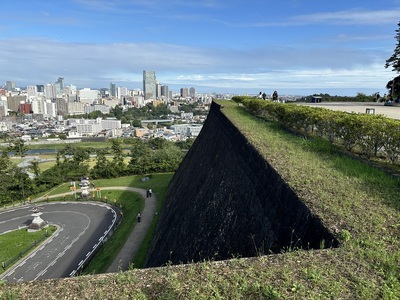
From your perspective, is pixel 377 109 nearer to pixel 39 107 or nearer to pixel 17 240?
pixel 17 240

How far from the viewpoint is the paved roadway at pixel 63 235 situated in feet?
54.8

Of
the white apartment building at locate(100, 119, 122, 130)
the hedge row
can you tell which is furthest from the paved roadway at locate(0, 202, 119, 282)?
the white apartment building at locate(100, 119, 122, 130)

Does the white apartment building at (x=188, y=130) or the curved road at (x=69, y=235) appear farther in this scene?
the white apartment building at (x=188, y=130)

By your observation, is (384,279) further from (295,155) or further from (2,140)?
(2,140)

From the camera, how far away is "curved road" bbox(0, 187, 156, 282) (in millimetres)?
16438

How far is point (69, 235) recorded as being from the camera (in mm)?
21766

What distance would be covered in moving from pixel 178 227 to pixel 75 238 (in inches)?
518

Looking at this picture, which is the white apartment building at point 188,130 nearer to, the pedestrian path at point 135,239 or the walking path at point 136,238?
the walking path at point 136,238

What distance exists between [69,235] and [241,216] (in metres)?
18.5

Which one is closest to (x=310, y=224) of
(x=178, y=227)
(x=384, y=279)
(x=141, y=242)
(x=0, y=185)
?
(x=384, y=279)

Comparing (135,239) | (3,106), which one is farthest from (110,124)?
(135,239)

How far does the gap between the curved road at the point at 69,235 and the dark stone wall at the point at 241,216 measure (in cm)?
570

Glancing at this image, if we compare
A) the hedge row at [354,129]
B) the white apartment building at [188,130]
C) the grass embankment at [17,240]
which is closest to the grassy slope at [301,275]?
the hedge row at [354,129]

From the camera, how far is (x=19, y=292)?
3.66 m
